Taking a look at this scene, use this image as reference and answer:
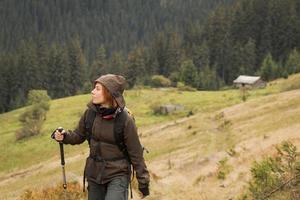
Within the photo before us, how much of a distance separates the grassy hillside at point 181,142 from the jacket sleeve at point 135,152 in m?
7.76

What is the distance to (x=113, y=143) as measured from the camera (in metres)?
8.70

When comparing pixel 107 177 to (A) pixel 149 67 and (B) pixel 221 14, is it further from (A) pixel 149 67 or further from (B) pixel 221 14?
(B) pixel 221 14

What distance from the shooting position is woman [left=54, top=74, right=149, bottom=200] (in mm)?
8617

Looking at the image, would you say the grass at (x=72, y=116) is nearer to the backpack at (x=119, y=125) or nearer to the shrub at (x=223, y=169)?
the shrub at (x=223, y=169)

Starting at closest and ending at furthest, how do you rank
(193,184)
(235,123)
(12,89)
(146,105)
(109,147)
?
(109,147) → (193,184) → (235,123) → (146,105) → (12,89)

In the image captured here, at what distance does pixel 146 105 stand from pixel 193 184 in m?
53.2

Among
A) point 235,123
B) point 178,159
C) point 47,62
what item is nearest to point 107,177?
point 178,159

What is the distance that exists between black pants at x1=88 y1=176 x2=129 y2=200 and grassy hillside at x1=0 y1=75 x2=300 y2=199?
7.65 meters

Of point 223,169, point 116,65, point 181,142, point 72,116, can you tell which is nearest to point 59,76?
point 116,65

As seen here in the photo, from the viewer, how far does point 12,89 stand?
123 meters

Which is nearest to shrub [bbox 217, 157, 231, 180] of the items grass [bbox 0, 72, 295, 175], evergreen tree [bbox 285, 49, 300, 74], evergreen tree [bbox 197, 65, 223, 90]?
grass [bbox 0, 72, 295, 175]

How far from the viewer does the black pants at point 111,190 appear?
8.64 meters

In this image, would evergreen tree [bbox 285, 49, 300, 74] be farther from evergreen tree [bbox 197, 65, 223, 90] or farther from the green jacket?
the green jacket

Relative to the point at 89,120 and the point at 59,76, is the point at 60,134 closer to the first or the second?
the point at 89,120
